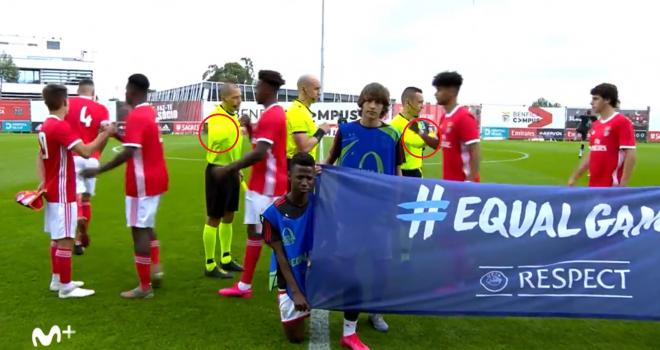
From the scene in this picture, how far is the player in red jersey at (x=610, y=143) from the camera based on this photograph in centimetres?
514

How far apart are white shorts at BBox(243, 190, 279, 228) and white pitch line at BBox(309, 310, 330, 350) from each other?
975 mm

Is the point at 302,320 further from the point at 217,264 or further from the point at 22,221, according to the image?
the point at 22,221

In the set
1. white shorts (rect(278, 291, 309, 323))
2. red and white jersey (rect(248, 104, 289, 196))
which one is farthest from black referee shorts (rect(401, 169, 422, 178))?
white shorts (rect(278, 291, 309, 323))

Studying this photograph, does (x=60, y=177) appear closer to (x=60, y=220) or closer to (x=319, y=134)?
(x=60, y=220)

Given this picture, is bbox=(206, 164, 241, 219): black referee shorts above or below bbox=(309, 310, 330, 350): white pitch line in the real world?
above

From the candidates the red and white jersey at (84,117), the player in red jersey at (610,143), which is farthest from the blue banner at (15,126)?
the player in red jersey at (610,143)

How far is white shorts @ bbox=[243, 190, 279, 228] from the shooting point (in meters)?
4.81

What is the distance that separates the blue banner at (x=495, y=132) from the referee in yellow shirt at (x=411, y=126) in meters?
42.1

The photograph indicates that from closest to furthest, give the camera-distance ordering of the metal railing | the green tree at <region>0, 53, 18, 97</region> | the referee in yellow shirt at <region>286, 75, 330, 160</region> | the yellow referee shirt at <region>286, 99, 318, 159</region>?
the referee in yellow shirt at <region>286, 75, 330, 160</region> → the yellow referee shirt at <region>286, 99, 318, 159</region> → the metal railing → the green tree at <region>0, 53, 18, 97</region>

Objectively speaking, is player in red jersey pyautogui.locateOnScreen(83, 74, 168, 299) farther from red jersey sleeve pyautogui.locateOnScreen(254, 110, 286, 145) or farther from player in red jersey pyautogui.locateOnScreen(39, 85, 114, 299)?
red jersey sleeve pyautogui.locateOnScreen(254, 110, 286, 145)

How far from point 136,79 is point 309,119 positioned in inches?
64.8

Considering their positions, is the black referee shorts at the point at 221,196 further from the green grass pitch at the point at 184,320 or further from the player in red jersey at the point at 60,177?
the player in red jersey at the point at 60,177

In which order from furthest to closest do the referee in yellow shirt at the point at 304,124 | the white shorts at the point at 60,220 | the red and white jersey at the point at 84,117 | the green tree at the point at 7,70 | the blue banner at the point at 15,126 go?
the green tree at the point at 7,70 → the blue banner at the point at 15,126 → the red and white jersey at the point at 84,117 → the referee in yellow shirt at the point at 304,124 → the white shorts at the point at 60,220

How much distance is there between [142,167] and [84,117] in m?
2.12
